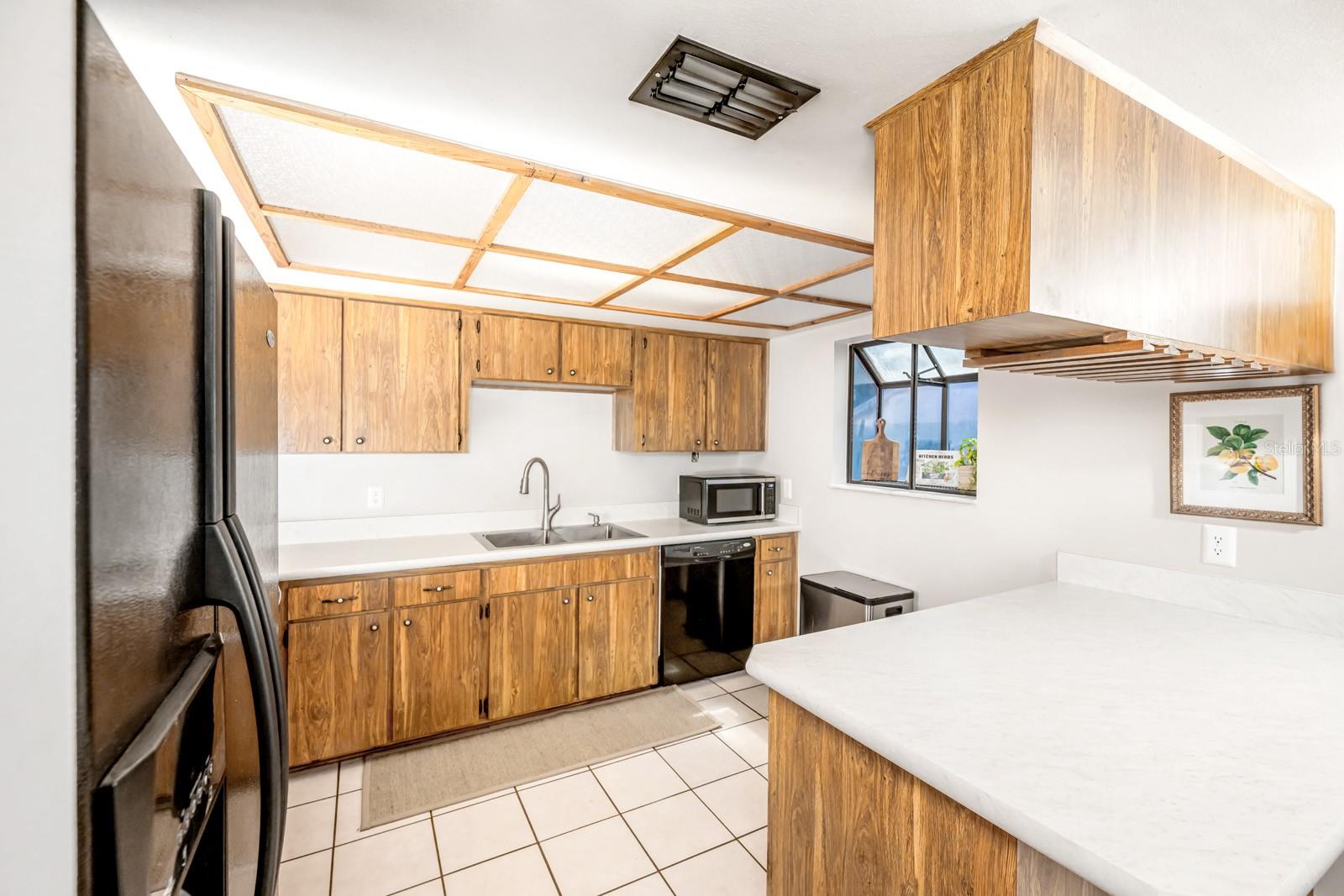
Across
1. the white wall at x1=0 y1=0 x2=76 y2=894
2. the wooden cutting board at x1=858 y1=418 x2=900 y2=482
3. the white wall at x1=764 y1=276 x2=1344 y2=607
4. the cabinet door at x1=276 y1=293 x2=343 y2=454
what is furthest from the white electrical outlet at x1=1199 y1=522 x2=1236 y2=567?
the cabinet door at x1=276 y1=293 x2=343 y2=454

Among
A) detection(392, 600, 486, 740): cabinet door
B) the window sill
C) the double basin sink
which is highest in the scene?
the window sill

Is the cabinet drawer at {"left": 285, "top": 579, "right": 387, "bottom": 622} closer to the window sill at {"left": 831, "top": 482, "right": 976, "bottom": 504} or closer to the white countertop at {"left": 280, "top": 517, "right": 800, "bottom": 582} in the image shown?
the white countertop at {"left": 280, "top": 517, "right": 800, "bottom": 582}

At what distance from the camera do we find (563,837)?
218 cm

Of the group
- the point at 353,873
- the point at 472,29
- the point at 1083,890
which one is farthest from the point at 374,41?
the point at 353,873

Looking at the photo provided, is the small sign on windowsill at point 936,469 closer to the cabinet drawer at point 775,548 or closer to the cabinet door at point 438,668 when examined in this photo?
the cabinet drawer at point 775,548

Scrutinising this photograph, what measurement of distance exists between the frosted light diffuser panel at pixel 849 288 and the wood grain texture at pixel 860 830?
1895 mm

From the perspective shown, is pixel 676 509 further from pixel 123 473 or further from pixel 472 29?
pixel 123 473

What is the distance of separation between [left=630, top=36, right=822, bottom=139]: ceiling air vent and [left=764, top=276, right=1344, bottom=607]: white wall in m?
1.65

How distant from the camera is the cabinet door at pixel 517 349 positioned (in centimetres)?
324

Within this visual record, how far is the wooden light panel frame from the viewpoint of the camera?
132cm

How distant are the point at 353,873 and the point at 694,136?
2582 millimetres

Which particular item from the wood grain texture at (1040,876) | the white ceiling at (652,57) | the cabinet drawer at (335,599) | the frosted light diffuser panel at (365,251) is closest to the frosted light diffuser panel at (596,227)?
the white ceiling at (652,57)

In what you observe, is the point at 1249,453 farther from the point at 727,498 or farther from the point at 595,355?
the point at 595,355

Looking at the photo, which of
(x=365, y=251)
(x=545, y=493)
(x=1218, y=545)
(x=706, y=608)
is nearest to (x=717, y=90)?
(x=365, y=251)
